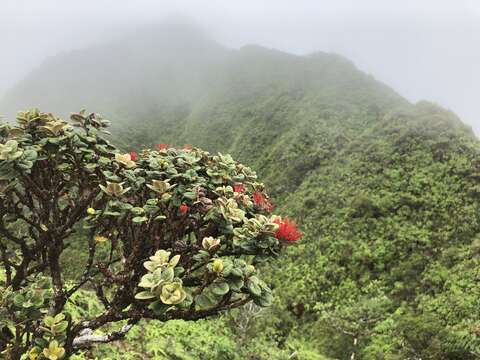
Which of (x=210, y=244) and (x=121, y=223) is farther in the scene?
(x=121, y=223)

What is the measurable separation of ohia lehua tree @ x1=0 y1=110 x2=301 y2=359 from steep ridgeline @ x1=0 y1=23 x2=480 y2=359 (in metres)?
7.16

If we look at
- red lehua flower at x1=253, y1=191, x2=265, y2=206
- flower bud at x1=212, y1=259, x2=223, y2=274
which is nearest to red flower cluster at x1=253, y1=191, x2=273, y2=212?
red lehua flower at x1=253, y1=191, x2=265, y2=206

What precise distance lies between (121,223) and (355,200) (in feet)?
77.5

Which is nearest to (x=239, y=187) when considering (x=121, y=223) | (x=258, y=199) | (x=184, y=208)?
(x=258, y=199)

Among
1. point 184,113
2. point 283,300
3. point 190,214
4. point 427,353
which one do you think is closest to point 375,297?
point 283,300

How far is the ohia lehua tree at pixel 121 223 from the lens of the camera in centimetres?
236

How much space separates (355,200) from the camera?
24984mm

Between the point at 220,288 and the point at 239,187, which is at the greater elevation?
the point at 239,187

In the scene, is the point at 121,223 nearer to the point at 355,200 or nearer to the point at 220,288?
the point at 220,288

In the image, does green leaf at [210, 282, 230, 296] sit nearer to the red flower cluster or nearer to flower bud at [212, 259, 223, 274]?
flower bud at [212, 259, 223, 274]

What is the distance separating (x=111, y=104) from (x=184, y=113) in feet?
45.1

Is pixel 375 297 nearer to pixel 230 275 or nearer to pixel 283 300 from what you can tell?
pixel 283 300

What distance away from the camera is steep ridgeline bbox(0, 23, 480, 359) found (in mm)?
14734

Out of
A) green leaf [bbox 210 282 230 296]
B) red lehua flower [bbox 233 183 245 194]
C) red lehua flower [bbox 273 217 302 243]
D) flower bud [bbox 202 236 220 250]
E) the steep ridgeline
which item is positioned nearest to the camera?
green leaf [bbox 210 282 230 296]
